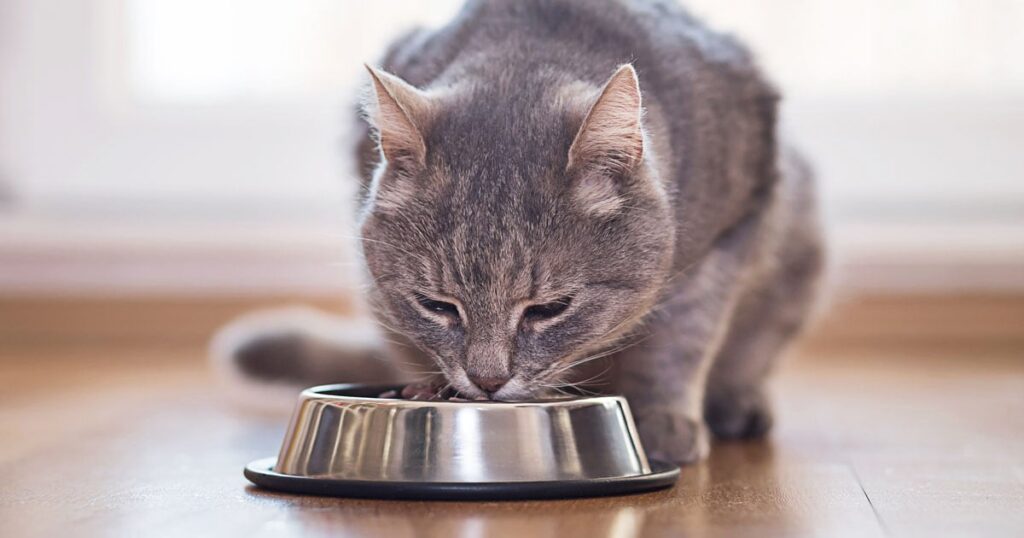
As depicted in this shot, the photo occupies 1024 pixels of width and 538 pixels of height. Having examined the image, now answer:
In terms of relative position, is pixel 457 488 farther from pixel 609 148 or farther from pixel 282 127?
pixel 282 127

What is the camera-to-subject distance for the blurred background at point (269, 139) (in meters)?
3.42

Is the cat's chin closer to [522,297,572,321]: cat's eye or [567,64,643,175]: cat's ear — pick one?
[522,297,572,321]: cat's eye

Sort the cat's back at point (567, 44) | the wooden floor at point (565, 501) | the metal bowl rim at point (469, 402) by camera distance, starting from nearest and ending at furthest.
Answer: the wooden floor at point (565, 501), the metal bowl rim at point (469, 402), the cat's back at point (567, 44)

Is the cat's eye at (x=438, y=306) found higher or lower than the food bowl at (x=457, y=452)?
higher

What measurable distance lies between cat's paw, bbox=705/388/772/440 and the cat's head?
1.69ft

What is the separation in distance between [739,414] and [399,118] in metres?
0.85

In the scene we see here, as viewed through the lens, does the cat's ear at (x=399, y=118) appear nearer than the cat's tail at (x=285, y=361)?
Yes

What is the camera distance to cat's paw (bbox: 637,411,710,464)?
1.73 meters

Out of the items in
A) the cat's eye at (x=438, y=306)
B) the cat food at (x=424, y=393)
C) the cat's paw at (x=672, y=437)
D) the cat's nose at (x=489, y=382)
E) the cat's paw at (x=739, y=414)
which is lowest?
the cat's paw at (x=739, y=414)

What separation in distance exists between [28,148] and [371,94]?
2279 millimetres

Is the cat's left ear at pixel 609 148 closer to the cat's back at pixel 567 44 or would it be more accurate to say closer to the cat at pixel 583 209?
the cat at pixel 583 209

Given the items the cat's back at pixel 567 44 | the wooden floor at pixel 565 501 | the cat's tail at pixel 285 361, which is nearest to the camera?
the wooden floor at pixel 565 501

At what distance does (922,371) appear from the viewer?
305cm

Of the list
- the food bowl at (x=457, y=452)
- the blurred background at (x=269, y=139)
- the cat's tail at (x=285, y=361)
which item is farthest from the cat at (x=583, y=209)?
the blurred background at (x=269, y=139)
